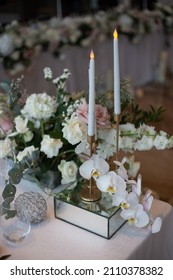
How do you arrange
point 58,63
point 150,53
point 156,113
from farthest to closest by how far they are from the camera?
point 150,53 → point 58,63 → point 156,113

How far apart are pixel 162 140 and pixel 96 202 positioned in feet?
0.87

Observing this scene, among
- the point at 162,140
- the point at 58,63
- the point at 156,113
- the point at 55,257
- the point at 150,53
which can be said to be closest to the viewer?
Result: the point at 55,257

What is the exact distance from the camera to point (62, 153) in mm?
1200

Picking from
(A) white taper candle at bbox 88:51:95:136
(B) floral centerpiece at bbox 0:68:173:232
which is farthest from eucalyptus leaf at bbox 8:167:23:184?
(A) white taper candle at bbox 88:51:95:136

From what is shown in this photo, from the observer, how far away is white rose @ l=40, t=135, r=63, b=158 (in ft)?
3.78

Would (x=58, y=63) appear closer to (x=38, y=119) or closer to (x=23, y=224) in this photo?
(x=38, y=119)

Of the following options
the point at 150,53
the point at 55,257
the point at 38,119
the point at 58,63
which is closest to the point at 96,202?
the point at 55,257

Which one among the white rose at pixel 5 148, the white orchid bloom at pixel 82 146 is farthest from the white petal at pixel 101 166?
the white rose at pixel 5 148

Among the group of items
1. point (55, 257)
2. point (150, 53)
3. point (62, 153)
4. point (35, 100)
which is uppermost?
point (35, 100)

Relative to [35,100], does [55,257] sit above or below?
below

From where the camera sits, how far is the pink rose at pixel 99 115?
1.08m

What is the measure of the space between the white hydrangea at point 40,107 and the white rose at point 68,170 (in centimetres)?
15

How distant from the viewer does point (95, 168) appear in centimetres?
100

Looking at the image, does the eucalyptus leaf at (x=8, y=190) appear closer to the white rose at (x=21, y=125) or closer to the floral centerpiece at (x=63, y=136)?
the floral centerpiece at (x=63, y=136)
